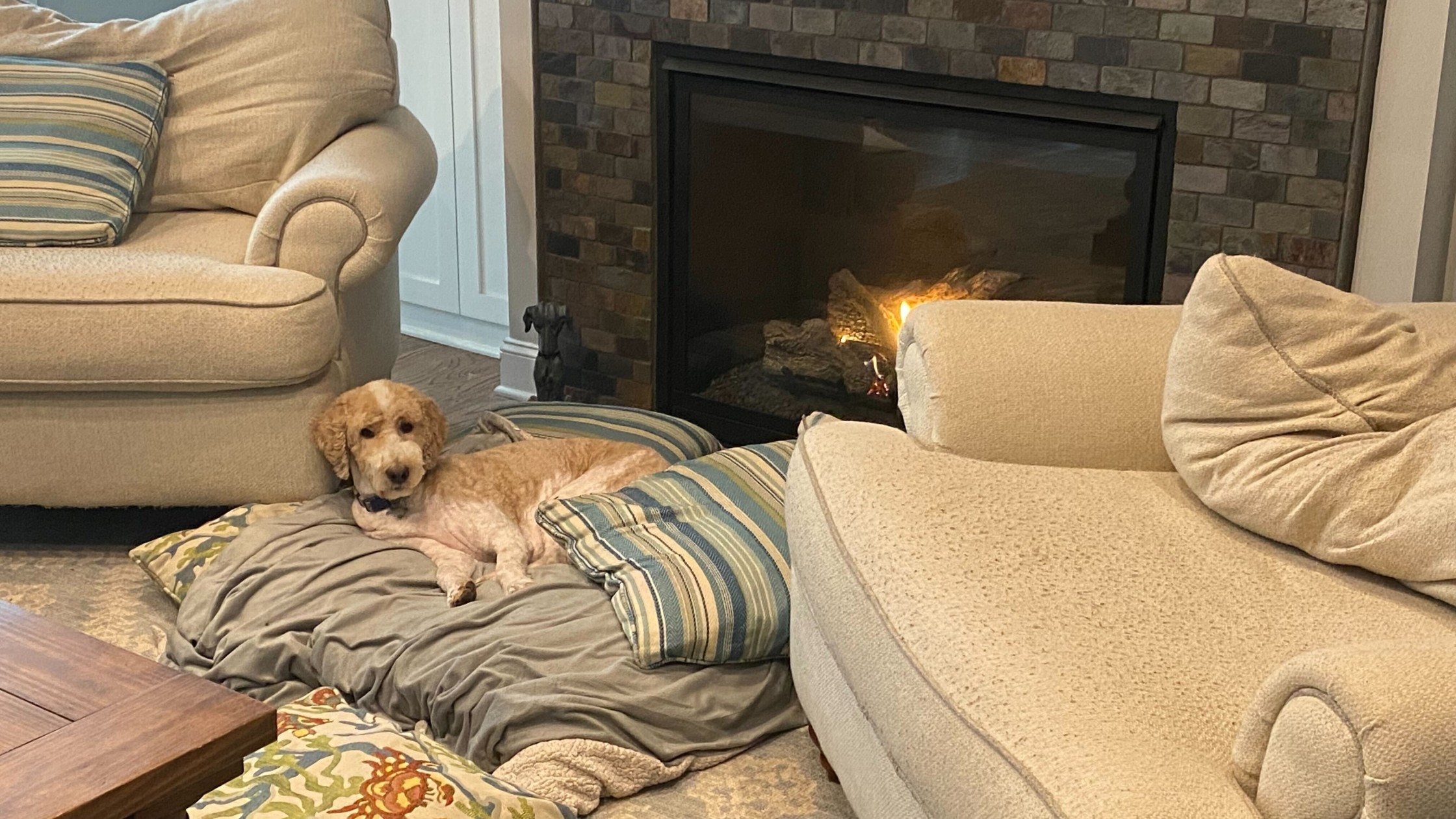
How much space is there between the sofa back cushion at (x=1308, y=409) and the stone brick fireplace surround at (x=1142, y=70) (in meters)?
0.75

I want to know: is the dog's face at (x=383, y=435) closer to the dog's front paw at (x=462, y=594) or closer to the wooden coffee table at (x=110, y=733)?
the dog's front paw at (x=462, y=594)

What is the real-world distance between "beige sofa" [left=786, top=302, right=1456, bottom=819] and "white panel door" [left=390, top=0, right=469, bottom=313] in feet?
6.76

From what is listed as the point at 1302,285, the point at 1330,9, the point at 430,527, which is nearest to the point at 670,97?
the point at 430,527

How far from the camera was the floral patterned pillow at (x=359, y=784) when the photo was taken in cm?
164

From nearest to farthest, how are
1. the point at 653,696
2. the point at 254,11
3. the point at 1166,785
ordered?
the point at 1166,785 < the point at 653,696 < the point at 254,11

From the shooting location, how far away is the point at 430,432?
2441mm

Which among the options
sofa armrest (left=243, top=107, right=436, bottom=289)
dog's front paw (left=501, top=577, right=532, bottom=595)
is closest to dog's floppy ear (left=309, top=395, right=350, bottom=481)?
sofa armrest (left=243, top=107, right=436, bottom=289)

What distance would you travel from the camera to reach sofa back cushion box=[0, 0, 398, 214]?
2900 millimetres

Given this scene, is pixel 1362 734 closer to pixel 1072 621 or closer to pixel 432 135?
pixel 1072 621

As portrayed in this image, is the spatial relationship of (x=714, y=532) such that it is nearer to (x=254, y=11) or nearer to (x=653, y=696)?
(x=653, y=696)

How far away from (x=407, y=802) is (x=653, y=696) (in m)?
0.44

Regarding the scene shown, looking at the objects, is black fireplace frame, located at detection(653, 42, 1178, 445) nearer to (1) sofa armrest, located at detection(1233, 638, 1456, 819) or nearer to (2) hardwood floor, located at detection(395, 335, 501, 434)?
(2) hardwood floor, located at detection(395, 335, 501, 434)

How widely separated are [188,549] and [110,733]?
1.27 meters

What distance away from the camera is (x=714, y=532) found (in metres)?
2.26
